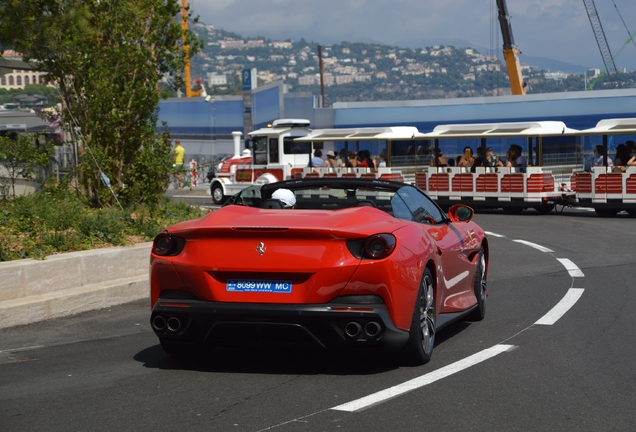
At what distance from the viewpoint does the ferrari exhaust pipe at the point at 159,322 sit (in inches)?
262

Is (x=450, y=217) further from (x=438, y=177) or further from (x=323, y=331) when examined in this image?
(x=438, y=177)

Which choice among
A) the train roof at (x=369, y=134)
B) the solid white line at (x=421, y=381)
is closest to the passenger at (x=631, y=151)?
the train roof at (x=369, y=134)

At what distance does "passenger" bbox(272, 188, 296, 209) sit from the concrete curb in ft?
9.19

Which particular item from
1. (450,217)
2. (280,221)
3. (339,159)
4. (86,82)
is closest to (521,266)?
(450,217)

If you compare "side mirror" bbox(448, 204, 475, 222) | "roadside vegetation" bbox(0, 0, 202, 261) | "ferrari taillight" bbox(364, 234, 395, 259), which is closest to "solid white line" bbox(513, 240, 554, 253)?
"roadside vegetation" bbox(0, 0, 202, 261)

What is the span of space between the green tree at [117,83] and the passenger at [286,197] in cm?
682

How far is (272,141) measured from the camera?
32.6 meters

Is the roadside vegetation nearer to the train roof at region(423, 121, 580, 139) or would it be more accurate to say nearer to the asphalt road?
the asphalt road

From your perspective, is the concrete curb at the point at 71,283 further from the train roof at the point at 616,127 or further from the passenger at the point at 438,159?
the passenger at the point at 438,159

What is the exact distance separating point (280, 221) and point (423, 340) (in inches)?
54.4

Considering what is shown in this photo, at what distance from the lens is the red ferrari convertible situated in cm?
629

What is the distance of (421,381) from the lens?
641cm

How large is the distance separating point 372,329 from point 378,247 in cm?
54

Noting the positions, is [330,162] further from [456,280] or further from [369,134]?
[456,280]
